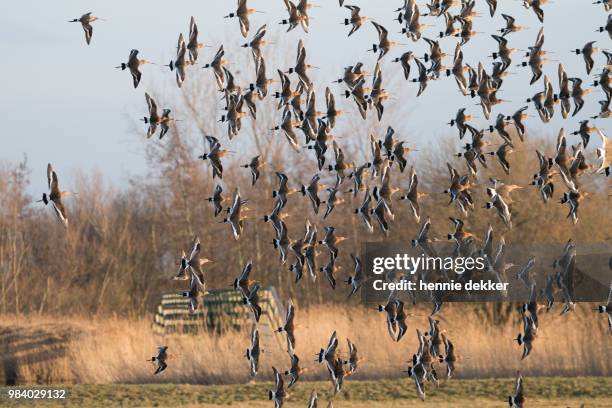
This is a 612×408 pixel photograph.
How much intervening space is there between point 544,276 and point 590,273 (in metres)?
1.16

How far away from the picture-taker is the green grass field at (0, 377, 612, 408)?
2127 cm

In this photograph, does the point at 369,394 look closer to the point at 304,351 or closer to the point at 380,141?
the point at 304,351

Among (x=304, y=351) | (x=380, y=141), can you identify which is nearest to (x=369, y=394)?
(x=304, y=351)

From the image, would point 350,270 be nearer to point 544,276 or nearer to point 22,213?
point 544,276

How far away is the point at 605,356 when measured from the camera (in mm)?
25531

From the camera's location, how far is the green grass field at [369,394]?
21.3 m

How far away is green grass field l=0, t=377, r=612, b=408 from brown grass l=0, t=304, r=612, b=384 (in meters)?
1.67

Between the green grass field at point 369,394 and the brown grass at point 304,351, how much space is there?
5.48 feet

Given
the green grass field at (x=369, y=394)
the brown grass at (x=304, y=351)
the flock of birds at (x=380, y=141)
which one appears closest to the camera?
the flock of birds at (x=380, y=141)

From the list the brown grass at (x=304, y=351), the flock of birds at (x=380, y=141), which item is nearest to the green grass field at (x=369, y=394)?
the brown grass at (x=304, y=351)

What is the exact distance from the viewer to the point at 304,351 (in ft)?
88.5

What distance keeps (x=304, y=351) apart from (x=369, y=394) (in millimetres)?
4733

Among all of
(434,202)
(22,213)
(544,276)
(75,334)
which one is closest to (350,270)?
(434,202)

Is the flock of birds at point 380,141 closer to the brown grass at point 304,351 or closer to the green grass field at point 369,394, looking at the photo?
the green grass field at point 369,394
